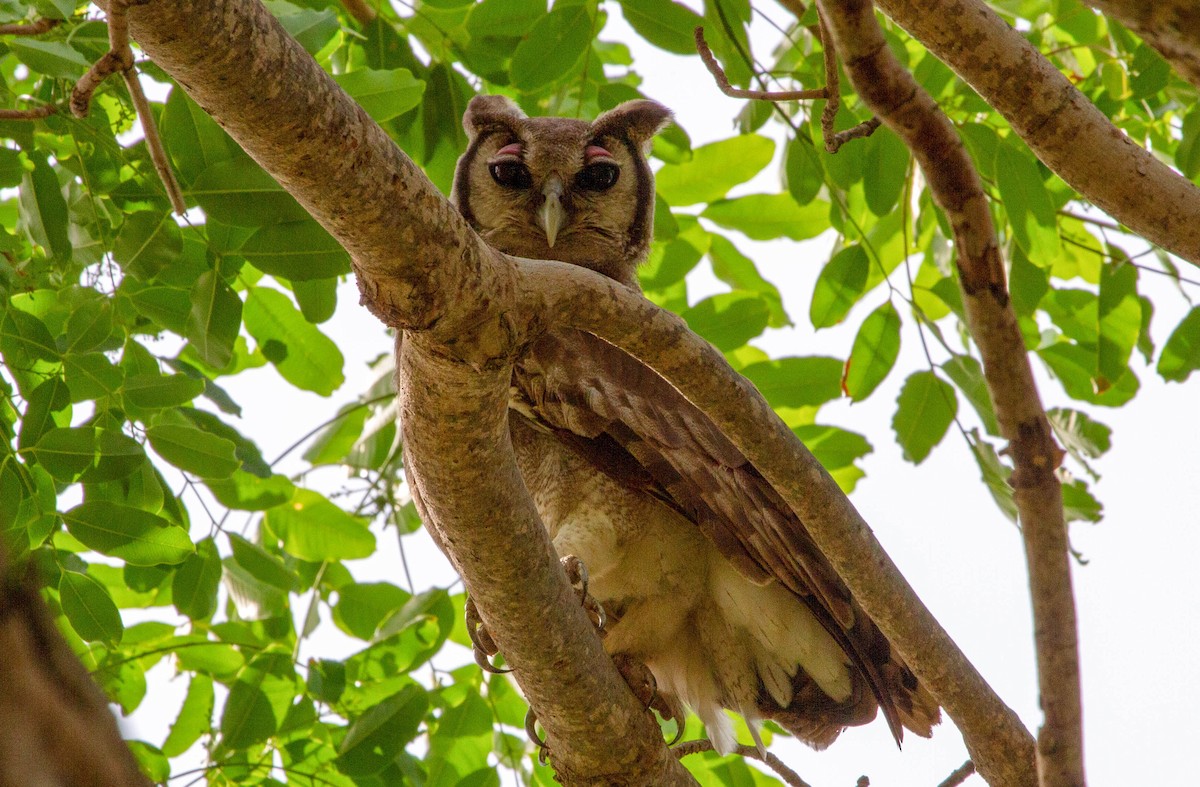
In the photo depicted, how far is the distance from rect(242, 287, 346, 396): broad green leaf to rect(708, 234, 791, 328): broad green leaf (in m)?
1.06

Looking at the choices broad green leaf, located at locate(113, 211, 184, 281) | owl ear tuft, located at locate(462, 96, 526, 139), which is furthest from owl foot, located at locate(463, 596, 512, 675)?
owl ear tuft, located at locate(462, 96, 526, 139)

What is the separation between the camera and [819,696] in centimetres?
266

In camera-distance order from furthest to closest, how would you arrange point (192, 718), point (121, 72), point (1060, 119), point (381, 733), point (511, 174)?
point (511, 174) < point (192, 718) < point (381, 733) < point (121, 72) < point (1060, 119)

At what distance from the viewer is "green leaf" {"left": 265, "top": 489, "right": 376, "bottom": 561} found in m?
2.76

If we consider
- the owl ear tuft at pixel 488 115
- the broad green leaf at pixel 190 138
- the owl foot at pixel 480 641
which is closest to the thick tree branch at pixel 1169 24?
the broad green leaf at pixel 190 138

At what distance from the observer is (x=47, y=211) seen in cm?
213

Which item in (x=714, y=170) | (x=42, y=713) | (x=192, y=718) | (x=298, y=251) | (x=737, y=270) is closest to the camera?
(x=42, y=713)

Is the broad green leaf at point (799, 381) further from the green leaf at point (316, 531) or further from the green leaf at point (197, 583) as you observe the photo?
the green leaf at point (197, 583)

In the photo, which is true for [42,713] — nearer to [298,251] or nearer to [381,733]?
[298,251]

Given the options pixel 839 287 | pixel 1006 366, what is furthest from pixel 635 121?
pixel 1006 366

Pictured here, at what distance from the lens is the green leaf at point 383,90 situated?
2.18 meters

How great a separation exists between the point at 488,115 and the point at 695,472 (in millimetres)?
1195

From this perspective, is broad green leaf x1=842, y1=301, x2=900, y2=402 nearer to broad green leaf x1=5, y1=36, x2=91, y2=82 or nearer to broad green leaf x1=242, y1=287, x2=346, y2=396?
broad green leaf x1=242, y1=287, x2=346, y2=396

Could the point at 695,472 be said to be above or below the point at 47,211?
below
